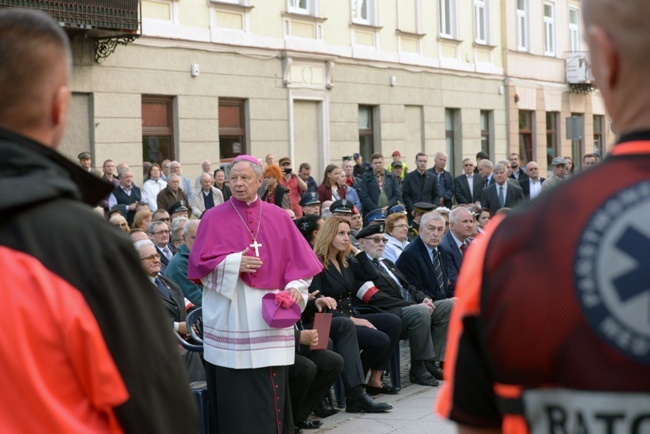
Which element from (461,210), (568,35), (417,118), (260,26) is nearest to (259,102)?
(260,26)

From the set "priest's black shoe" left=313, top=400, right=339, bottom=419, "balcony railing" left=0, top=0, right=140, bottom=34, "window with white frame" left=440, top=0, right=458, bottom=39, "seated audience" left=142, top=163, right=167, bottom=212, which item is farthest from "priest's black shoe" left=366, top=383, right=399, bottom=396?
"window with white frame" left=440, top=0, right=458, bottom=39

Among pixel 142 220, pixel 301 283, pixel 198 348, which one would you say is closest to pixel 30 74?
pixel 301 283

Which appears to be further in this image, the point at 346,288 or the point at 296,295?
the point at 346,288

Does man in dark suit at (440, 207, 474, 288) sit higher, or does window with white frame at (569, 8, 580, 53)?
window with white frame at (569, 8, 580, 53)

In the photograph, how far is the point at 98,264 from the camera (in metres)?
2.38

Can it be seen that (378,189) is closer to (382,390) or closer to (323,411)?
(382,390)

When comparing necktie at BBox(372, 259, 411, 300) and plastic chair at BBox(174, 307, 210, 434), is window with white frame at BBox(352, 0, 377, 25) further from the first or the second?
plastic chair at BBox(174, 307, 210, 434)

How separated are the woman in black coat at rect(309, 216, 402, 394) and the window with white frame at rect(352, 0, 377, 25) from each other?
15600 mm

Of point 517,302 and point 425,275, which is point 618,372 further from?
point 425,275

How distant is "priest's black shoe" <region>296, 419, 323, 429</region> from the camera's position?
26.8 feet

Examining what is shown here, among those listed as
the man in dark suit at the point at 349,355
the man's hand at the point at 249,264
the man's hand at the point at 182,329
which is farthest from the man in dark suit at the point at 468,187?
the man's hand at the point at 249,264

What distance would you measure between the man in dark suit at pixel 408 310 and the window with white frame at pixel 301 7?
41.0 ft

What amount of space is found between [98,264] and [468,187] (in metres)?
17.6

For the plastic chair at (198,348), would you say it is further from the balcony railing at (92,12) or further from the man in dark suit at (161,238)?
the balcony railing at (92,12)
